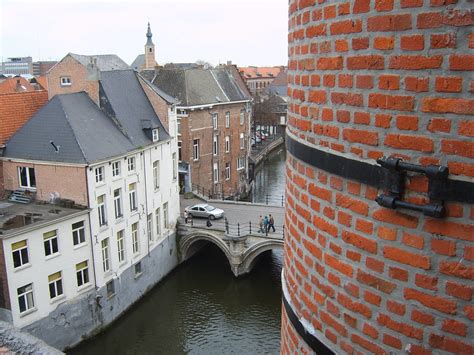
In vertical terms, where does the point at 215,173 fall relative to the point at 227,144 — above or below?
below

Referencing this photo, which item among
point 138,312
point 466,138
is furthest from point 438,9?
point 138,312

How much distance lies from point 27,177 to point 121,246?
4.78m

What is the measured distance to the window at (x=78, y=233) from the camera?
18.2 meters

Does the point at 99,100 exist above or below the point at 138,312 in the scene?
above

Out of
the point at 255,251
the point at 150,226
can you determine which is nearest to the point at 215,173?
the point at 255,251

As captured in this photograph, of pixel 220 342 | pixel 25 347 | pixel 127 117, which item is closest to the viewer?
pixel 25 347

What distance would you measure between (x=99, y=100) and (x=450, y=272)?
2202 cm

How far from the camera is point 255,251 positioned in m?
24.6

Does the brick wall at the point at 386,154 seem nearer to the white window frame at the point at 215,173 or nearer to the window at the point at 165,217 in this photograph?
the window at the point at 165,217

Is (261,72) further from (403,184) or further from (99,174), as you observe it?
(403,184)

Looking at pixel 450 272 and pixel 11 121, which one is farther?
pixel 11 121

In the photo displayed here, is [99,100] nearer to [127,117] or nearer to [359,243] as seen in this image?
[127,117]

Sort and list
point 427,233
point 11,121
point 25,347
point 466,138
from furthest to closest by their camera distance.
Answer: point 11,121, point 25,347, point 427,233, point 466,138

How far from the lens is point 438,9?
5.90 ft
